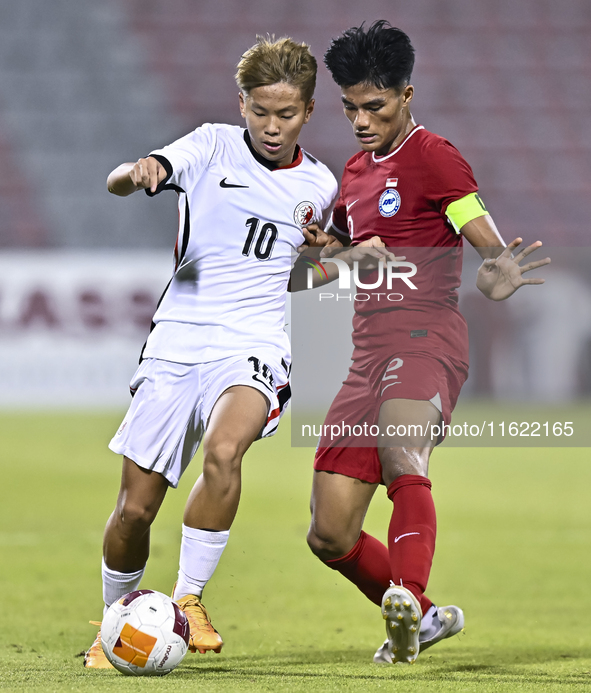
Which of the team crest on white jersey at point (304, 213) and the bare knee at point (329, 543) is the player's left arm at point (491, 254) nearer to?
the team crest on white jersey at point (304, 213)

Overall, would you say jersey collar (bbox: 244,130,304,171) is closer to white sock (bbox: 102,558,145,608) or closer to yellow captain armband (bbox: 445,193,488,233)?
yellow captain armband (bbox: 445,193,488,233)

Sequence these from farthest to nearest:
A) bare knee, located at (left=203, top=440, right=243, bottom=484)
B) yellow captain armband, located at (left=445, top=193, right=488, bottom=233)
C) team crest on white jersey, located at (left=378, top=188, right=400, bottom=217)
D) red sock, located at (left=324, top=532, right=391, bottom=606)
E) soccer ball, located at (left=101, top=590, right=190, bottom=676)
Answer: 1. red sock, located at (left=324, top=532, right=391, bottom=606)
2. team crest on white jersey, located at (left=378, top=188, right=400, bottom=217)
3. yellow captain armband, located at (left=445, top=193, right=488, bottom=233)
4. bare knee, located at (left=203, top=440, right=243, bottom=484)
5. soccer ball, located at (left=101, top=590, right=190, bottom=676)

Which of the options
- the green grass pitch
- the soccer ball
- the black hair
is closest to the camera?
the soccer ball

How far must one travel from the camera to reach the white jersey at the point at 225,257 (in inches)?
161

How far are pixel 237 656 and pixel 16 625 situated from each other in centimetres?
123

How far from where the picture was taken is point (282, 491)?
10.2 metres

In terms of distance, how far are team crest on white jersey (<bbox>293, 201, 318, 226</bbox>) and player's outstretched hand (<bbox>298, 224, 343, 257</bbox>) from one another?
0.10 ft

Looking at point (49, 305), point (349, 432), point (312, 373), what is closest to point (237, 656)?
point (349, 432)

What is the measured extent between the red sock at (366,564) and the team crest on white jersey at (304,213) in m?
1.30

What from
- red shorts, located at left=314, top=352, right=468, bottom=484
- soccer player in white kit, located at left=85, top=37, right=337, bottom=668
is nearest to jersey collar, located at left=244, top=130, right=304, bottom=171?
soccer player in white kit, located at left=85, top=37, right=337, bottom=668

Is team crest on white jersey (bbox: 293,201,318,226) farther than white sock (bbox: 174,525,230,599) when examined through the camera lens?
Yes

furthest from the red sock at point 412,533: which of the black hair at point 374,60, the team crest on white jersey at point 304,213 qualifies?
the black hair at point 374,60

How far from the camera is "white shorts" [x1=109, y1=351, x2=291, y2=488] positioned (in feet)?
→ 13.0

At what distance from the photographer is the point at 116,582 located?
4.10 metres
